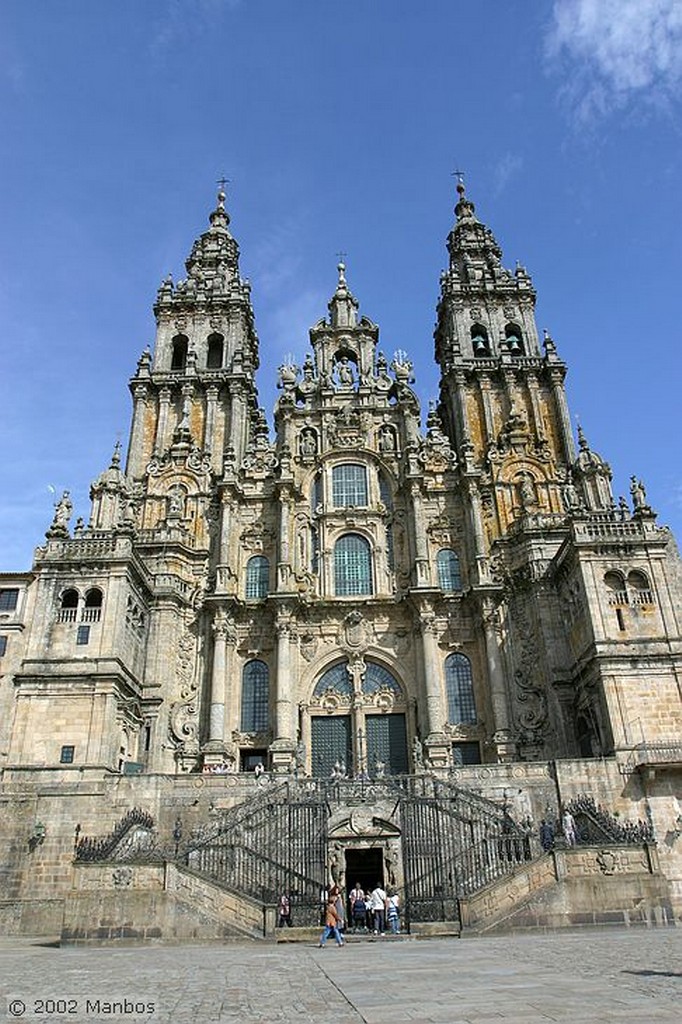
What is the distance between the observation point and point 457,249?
1919 inches

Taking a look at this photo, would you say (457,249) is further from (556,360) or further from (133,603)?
(133,603)

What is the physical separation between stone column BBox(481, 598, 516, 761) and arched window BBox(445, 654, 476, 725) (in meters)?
1.40

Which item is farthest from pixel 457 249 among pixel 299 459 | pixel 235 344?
pixel 299 459

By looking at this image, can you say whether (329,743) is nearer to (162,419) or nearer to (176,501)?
(176,501)

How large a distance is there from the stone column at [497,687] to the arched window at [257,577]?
1013 centimetres

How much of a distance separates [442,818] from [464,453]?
1945cm

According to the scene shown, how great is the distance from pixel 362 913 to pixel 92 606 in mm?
15267

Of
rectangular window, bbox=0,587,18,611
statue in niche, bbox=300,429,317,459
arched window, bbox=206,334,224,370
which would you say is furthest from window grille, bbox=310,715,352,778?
arched window, bbox=206,334,224,370

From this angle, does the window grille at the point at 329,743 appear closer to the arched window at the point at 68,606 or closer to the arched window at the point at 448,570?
the arched window at the point at 448,570

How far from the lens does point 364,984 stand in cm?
977

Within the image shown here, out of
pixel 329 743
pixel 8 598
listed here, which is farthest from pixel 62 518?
pixel 329 743

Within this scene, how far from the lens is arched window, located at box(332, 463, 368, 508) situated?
1475 inches

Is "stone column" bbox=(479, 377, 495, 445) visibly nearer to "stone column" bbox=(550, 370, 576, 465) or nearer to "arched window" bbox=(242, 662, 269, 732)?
"stone column" bbox=(550, 370, 576, 465)

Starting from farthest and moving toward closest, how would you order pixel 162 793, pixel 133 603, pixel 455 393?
pixel 455 393 → pixel 133 603 → pixel 162 793
